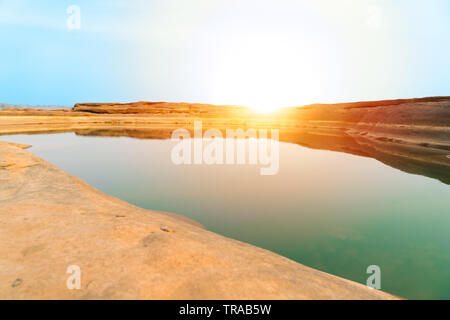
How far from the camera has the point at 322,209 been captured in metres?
7.23

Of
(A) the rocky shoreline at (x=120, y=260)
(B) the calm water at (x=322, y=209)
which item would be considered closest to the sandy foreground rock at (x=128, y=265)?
(A) the rocky shoreline at (x=120, y=260)

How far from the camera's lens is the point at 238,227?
6.09 metres

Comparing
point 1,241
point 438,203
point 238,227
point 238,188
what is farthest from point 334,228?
point 1,241

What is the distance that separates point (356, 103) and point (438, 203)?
248 feet

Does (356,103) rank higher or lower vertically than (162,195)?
higher

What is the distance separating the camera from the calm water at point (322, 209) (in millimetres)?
4684

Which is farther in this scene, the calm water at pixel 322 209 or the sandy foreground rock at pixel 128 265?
the calm water at pixel 322 209

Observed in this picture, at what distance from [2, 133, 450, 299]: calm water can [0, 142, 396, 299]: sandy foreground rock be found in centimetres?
187

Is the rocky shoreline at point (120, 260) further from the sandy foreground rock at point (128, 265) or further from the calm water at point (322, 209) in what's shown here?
the calm water at point (322, 209)

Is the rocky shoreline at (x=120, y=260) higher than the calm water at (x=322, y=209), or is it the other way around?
the rocky shoreline at (x=120, y=260)

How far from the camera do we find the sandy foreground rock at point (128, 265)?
92.0 inches

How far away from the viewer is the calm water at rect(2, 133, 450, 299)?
4684mm

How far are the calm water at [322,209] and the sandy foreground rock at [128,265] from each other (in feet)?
6.14
